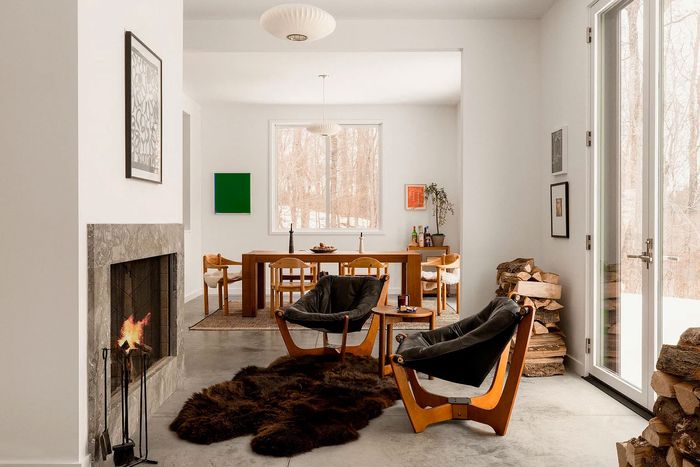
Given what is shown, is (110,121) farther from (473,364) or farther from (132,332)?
(473,364)

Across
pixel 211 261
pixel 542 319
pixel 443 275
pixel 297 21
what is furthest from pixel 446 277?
pixel 297 21

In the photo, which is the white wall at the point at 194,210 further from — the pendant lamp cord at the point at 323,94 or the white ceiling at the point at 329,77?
the pendant lamp cord at the point at 323,94

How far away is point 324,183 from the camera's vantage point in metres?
9.22

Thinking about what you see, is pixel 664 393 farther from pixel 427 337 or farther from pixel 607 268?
pixel 607 268

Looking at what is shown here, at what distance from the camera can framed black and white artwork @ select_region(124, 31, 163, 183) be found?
3035mm

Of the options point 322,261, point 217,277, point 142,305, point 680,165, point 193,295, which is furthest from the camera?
point 193,295

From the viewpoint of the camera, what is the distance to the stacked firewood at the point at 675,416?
2078 mm

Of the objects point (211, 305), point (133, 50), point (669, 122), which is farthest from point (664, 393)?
point (211, 305)

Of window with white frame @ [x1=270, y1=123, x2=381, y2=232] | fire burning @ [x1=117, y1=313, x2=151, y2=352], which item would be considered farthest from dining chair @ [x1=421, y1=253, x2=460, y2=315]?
fire burning @ [x1=117, y1=313, x2=151, y2=352]

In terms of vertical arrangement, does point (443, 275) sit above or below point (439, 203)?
below

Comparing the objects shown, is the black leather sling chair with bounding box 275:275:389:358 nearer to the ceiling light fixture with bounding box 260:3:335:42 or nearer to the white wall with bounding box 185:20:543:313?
the white wall with bounding box 185:20:543:313

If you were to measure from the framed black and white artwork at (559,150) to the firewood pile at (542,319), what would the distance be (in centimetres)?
92

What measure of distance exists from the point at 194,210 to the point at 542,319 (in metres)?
6.03

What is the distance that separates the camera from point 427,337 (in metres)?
3.52
